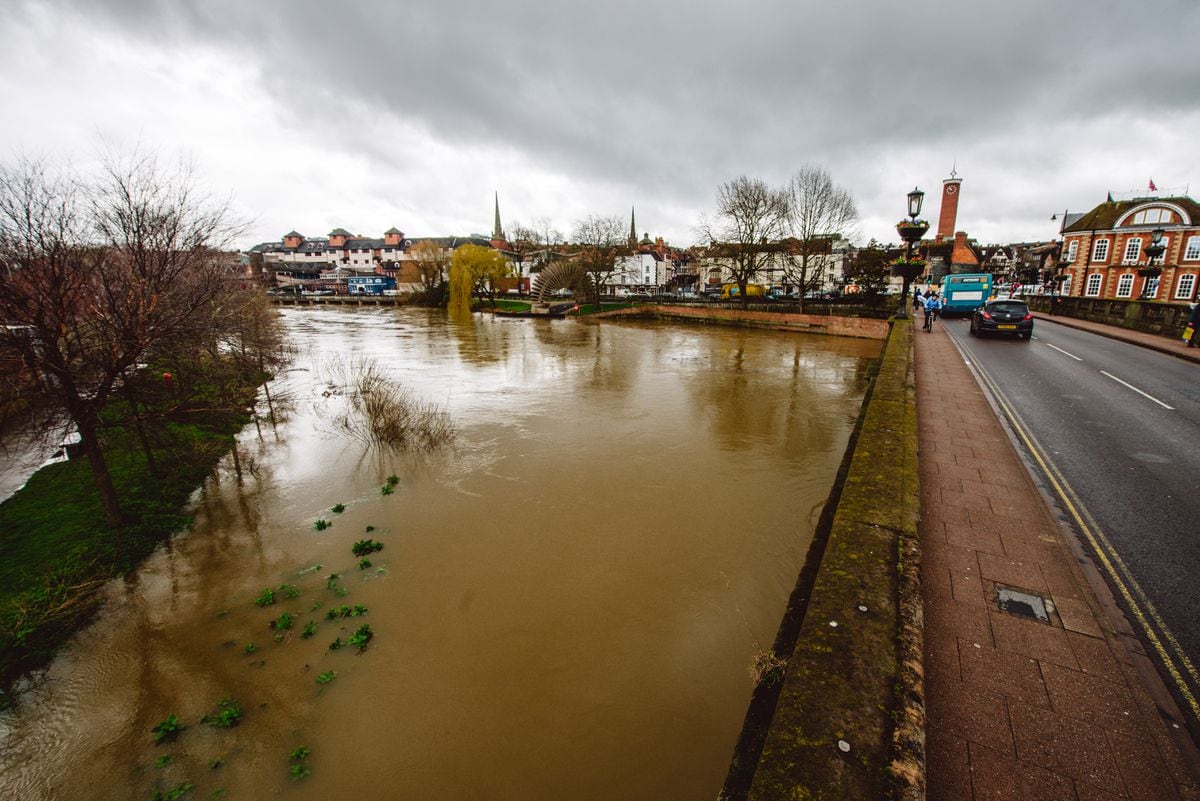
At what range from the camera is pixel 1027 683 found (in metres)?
3.23

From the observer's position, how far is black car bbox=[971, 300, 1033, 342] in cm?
1847

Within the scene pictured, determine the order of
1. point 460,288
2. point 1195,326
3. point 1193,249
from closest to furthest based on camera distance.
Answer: point 1195,326 < point 1193,249 < point 460,288

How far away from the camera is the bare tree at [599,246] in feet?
151

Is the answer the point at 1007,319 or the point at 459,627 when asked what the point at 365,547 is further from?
the point at 1007,319

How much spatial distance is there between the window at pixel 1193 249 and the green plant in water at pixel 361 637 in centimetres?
6079

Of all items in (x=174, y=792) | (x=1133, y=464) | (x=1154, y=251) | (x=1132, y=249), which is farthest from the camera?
(x=1132, y=249)

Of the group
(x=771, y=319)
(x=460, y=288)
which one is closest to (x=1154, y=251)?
(x=771, y=319)

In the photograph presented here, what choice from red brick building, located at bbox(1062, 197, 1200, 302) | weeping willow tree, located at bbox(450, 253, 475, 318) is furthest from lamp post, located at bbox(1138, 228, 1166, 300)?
weeping willow tree, located at bbox(450, 253, 475, 318)

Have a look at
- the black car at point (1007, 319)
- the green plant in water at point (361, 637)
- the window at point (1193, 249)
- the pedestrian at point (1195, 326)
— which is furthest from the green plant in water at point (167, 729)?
the window at point (1193, 249)

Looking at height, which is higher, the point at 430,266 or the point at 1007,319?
the point at 430,266

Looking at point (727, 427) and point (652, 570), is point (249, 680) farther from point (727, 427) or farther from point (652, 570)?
point (727, 427)

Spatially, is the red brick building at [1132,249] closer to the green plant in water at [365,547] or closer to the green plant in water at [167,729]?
the green plant in water at [365,547]

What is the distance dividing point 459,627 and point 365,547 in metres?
2.45

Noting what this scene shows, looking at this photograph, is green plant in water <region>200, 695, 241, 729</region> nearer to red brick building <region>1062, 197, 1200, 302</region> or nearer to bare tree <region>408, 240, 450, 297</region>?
red brick building <region>1062, 197, 1200, 302</region>
